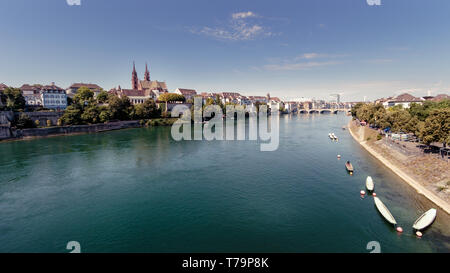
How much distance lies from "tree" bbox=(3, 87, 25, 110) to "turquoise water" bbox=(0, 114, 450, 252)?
37818mm

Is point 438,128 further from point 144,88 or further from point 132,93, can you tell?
point 144,88

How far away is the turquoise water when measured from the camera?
54.8ft

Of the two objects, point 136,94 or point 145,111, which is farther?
point 136,94

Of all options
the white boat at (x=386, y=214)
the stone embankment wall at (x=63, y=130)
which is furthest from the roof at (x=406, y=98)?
the stone embankment wall at (x=63, y=130)

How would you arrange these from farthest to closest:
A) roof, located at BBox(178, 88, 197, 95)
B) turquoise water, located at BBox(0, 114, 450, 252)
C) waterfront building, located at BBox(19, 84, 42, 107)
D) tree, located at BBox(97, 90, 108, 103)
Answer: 1. roof, located at BBox(178, 88, 197, 95)
2. tree, located at BBox(97, 90, 108, 103)
3. waterfront building, located at BBox(19, 84, 42, 107)
4. turquoise water, located at BBox(0, 114, 450, 252)

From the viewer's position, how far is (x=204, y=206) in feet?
73.9

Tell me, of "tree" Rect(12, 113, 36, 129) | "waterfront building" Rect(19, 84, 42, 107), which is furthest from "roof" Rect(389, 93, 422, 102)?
"waterfront building" Rect(19, 84, 42, 107)

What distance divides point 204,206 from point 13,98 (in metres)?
81.8

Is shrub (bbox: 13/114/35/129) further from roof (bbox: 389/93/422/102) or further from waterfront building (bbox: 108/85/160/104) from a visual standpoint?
roof (bbox: 389/93/422/102)

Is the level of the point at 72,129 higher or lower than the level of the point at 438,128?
lower

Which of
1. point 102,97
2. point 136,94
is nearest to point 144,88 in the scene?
point 136,94

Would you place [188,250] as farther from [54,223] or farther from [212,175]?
[212,175]

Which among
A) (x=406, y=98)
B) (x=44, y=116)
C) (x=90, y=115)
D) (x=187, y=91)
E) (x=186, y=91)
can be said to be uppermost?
(x=187, y=91)
